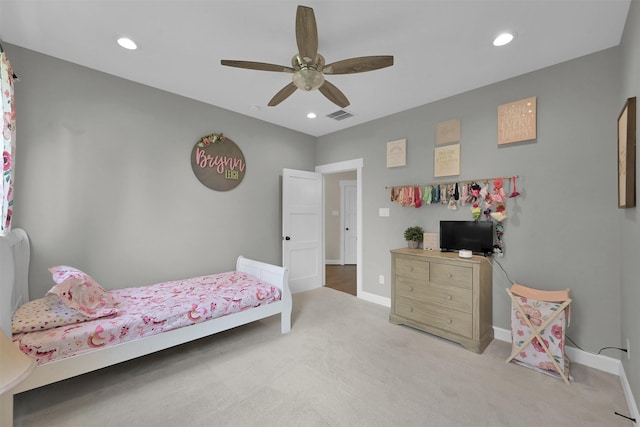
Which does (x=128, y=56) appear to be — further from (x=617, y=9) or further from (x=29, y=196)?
(x=617, y=9)

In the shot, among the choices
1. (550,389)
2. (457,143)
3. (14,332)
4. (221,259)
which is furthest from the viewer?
(221,259)

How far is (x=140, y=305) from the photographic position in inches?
88.6

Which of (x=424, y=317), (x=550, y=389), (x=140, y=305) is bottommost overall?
(x=550, y=389)

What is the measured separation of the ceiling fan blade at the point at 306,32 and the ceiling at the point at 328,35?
10.5 inches

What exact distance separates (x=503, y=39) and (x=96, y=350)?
3795 mm

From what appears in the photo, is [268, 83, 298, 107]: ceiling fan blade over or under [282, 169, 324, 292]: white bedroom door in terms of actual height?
over

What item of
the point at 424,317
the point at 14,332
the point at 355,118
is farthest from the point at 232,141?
the point at 424,317

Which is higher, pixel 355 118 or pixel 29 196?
pixel 355 118

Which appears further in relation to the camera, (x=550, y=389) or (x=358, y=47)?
(x=358, y=47)

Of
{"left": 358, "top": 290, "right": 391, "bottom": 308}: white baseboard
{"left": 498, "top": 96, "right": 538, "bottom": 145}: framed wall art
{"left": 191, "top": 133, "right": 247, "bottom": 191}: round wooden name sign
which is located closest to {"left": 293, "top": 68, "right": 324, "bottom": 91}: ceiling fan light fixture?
{"left": 191, "top": 133, "right": 247, "bottom": 191}: round wooden name sign

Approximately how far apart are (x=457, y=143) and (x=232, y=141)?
9.32 feet

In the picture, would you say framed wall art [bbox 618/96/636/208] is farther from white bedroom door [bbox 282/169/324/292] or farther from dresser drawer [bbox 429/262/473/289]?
white bedroom door [bbox 282/169/324/292]

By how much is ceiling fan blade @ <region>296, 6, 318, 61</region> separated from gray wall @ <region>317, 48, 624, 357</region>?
6.74 feet

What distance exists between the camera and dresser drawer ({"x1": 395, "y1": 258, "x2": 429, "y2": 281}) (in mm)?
2817
